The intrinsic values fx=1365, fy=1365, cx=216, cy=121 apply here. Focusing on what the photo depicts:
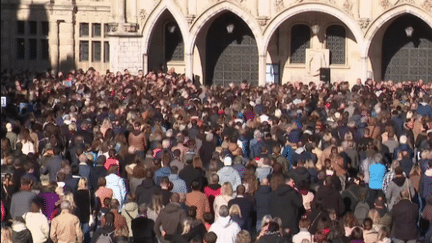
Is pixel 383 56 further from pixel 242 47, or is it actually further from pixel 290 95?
pixel 290 95

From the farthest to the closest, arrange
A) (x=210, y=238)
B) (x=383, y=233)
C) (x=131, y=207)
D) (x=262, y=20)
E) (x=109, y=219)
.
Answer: (x=262, y=20) → (x=131, y=207) → (x=109, y=219) → (x=383, y=233) → (x=210, y=238)

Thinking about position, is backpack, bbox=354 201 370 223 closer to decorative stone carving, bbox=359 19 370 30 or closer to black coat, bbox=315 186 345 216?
black coat, bbox=315 186 345 216

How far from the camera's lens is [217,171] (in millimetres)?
20016

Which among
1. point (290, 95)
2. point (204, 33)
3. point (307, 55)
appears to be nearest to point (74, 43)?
point (204, 33)

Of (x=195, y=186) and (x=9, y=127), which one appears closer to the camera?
(x=195, y=186)

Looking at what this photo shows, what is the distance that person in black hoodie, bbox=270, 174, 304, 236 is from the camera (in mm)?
18234

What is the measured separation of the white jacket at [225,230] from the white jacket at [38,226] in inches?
82.0

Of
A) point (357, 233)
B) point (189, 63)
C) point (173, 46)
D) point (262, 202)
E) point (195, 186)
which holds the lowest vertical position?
point (357, 233)

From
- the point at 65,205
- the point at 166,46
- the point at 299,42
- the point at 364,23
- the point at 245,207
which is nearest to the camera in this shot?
the point at 65,205

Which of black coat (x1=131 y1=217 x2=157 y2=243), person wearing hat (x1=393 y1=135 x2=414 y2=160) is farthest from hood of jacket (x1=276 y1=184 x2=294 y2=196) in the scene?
person wearing hat (x1=393 y1=135 x2=414 y2=160)

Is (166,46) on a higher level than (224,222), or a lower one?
higher

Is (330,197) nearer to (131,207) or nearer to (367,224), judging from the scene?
(367,224)

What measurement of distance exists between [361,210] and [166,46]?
29248mm

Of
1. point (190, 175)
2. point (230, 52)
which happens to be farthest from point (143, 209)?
point (230, 52)
